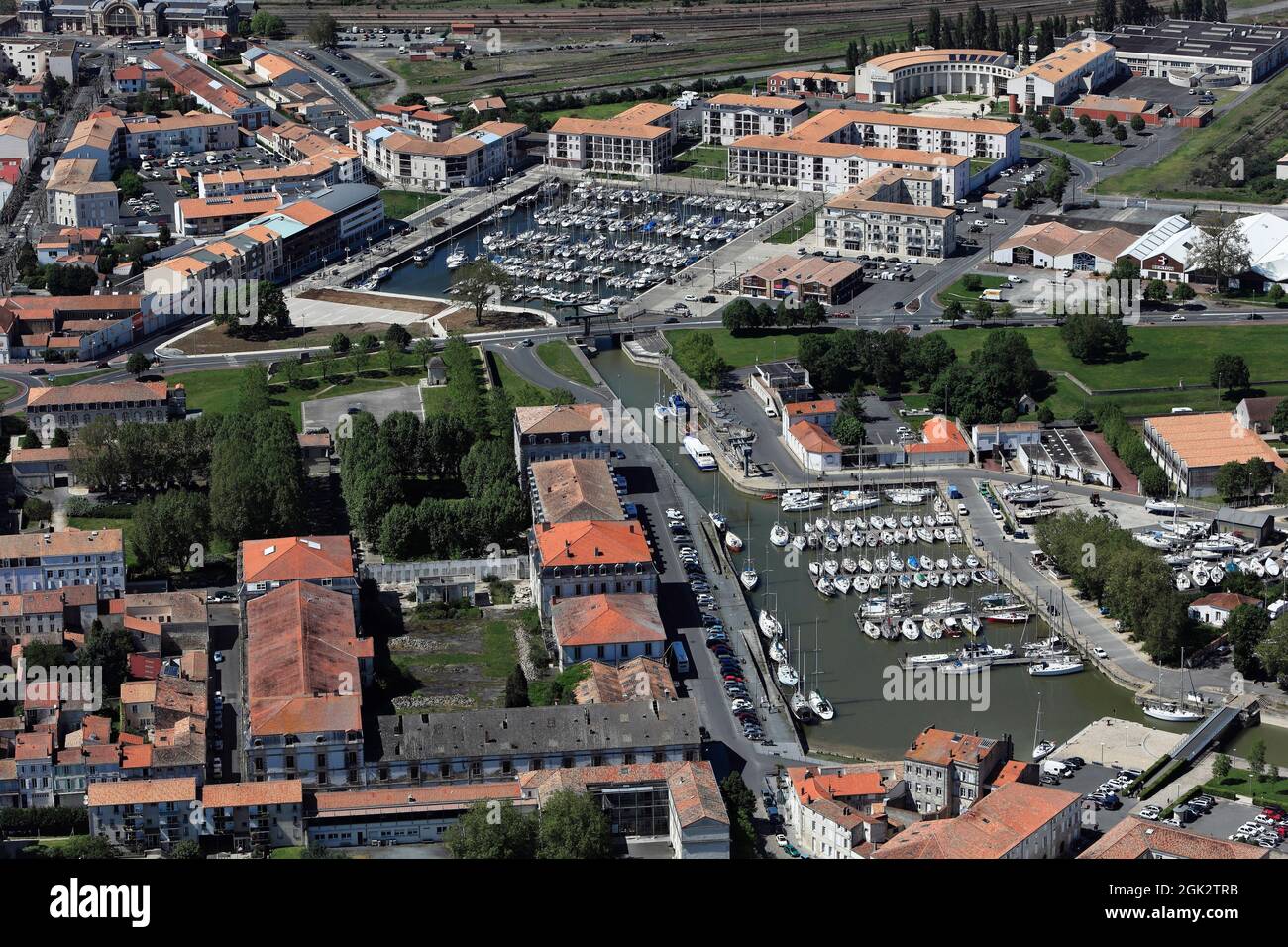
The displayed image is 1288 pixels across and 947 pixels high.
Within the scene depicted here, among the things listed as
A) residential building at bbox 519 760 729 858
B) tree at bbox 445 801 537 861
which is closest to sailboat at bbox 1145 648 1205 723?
residential building at bbox 519 760 729 858

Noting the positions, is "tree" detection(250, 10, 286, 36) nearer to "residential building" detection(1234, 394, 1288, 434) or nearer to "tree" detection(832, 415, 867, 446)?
"tree" detection(832, 415, 867, 446)

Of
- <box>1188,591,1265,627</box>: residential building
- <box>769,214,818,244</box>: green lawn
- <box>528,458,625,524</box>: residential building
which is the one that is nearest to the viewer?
<box>1188,591,1265,627</box>: residential building

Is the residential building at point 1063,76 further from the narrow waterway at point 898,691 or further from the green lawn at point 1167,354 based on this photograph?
the narrow waterway at point 898,691

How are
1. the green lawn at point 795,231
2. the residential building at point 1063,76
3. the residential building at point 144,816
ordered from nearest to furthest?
1. the residential building at point 144,816
2. the green lawn at point 795,231
3. the residential building at point 1063,76

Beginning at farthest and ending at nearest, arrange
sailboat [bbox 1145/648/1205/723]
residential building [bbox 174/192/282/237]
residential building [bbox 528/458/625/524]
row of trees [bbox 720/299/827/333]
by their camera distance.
→ 1. residential building [bbox 174/192/282/237]
2. row of trees [bbox 720/299/827/333]
3. residential building [bbox 528/458/625/524]
4. sailboat [bbox 1145/648/1205/723]

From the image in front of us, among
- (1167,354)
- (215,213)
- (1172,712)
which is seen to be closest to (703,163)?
(215,213)

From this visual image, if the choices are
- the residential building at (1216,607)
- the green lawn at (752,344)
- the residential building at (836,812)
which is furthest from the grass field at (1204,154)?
the residential building at (836,812)

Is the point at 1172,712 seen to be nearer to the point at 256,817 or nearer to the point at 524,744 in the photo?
the point at 524,744
